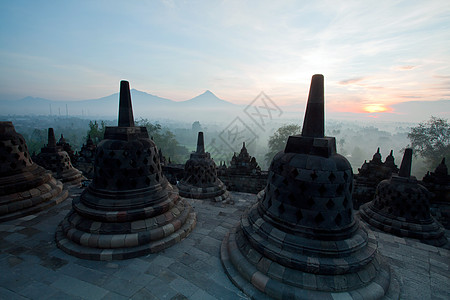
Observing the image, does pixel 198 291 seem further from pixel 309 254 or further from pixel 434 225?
pixel 434 225

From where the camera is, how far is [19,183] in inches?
276

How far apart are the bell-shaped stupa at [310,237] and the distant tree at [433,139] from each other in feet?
150

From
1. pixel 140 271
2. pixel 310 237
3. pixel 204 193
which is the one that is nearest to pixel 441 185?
pixel 310 237

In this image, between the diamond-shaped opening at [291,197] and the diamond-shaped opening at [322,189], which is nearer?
the diamond-shaped opening at [322,189]

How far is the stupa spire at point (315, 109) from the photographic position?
4629 millimetres

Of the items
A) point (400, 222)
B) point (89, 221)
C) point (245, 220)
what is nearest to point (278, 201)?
point (245, 220)

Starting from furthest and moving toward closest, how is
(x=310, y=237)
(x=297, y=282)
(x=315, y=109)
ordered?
1. (x=315, y=109)
2. (x=310, y=237)
3. (x=297, y=282)

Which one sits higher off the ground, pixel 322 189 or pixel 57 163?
pixel 322 189

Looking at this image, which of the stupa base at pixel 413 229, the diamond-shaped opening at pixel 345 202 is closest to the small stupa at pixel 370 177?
the stupa base at pixel 413 229

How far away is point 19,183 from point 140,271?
6.01 m

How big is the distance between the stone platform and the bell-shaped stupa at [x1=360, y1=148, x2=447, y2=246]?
339 cm

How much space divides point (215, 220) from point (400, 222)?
888 cm

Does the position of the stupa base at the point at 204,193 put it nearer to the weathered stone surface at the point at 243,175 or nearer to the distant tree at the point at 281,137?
the weathered stone surface at the point at 243,175

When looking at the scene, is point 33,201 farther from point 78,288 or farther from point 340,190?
point 340,190
